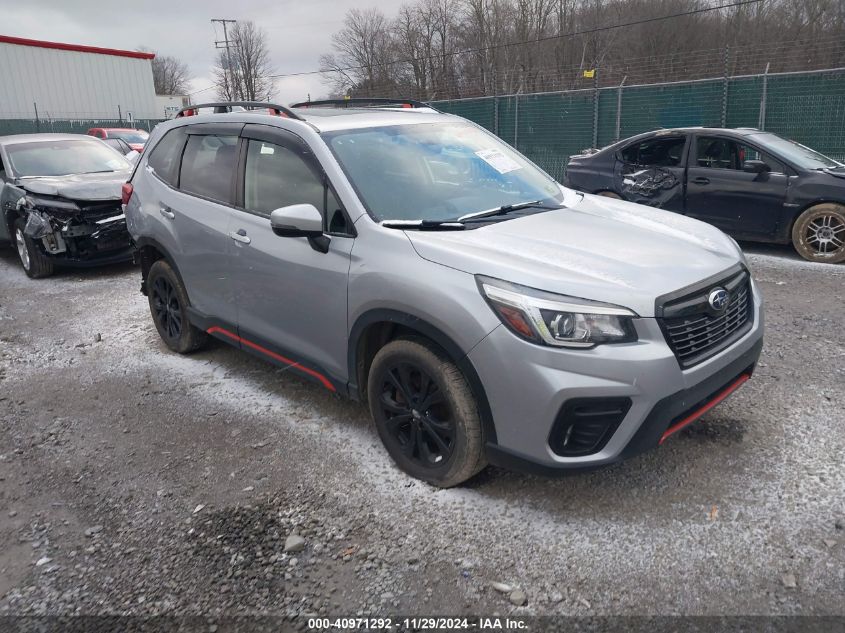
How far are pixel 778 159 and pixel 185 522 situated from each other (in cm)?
745

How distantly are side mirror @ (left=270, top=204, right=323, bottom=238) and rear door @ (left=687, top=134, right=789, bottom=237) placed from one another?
20.5 ft

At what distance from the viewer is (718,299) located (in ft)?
9.44

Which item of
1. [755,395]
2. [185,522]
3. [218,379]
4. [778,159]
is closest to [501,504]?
[185,522]

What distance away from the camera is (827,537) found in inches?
106

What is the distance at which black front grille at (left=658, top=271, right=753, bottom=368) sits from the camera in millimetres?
2684

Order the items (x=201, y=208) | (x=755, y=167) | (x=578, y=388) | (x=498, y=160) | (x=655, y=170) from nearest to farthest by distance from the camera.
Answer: (x=578, y=388)
(x=498, y=160)
(x=201, y=208)
(x=755, y=167)
(x=655, y=170)

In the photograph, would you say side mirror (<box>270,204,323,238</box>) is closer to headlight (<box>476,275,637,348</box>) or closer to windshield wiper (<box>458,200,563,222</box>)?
windshield wiper (<box>458,200,563,222</box>)

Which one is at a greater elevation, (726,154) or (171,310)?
(726,154)

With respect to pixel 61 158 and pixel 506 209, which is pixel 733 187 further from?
pixel 61 158

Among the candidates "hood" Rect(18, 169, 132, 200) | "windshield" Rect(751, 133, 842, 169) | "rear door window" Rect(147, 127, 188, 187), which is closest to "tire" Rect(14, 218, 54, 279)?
"hood" Rect(18, 169, 132, 200)

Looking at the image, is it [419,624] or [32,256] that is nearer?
[419,624]

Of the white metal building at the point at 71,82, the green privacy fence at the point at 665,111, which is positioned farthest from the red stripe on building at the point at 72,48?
the green privacy fence at the point at 665,111

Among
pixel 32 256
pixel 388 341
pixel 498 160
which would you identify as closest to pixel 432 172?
pixel 498 160

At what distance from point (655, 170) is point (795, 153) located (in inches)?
62.7
